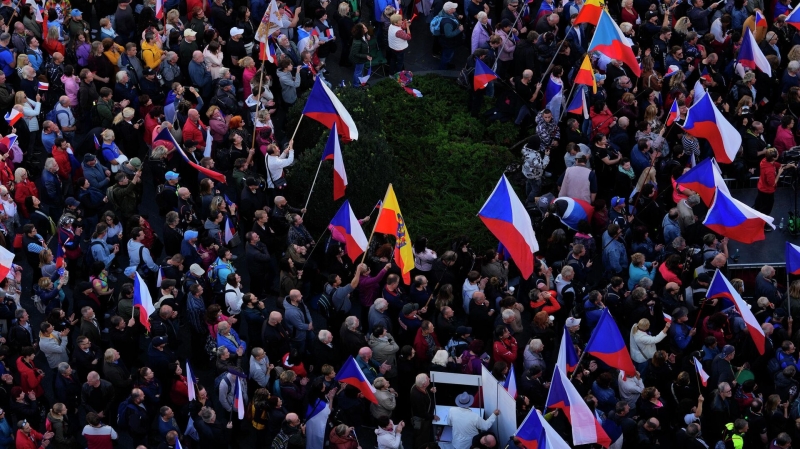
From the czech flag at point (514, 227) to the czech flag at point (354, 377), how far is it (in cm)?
316

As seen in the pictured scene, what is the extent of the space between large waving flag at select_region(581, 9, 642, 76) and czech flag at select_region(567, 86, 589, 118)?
75cm

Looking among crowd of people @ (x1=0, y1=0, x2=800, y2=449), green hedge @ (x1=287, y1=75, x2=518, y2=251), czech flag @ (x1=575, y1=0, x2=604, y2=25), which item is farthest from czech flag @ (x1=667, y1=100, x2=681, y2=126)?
green hedge @ (x1=287, y1=75, x2=518, y2=251)

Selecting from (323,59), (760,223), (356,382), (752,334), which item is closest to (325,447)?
(356,382)

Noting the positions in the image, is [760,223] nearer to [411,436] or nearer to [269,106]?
[411,436]

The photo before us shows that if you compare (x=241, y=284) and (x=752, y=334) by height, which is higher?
(x=752, y=334)

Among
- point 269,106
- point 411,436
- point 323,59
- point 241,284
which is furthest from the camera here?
point 323,59

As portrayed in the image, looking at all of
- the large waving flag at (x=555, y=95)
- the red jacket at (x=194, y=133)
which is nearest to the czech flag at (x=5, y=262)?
the red jacket at (x=194, y=133)

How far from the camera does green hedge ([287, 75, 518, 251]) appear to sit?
2288cm

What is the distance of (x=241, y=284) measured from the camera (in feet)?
74.1

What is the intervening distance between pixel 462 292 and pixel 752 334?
4337 millimetres

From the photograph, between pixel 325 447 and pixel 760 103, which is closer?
pixel 325 447

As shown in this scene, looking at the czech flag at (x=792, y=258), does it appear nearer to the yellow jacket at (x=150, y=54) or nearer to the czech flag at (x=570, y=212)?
the czech flag at (x=570, y=212)

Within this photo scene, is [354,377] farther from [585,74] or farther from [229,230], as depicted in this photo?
[585,74]

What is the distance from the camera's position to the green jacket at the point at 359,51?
26141mm
